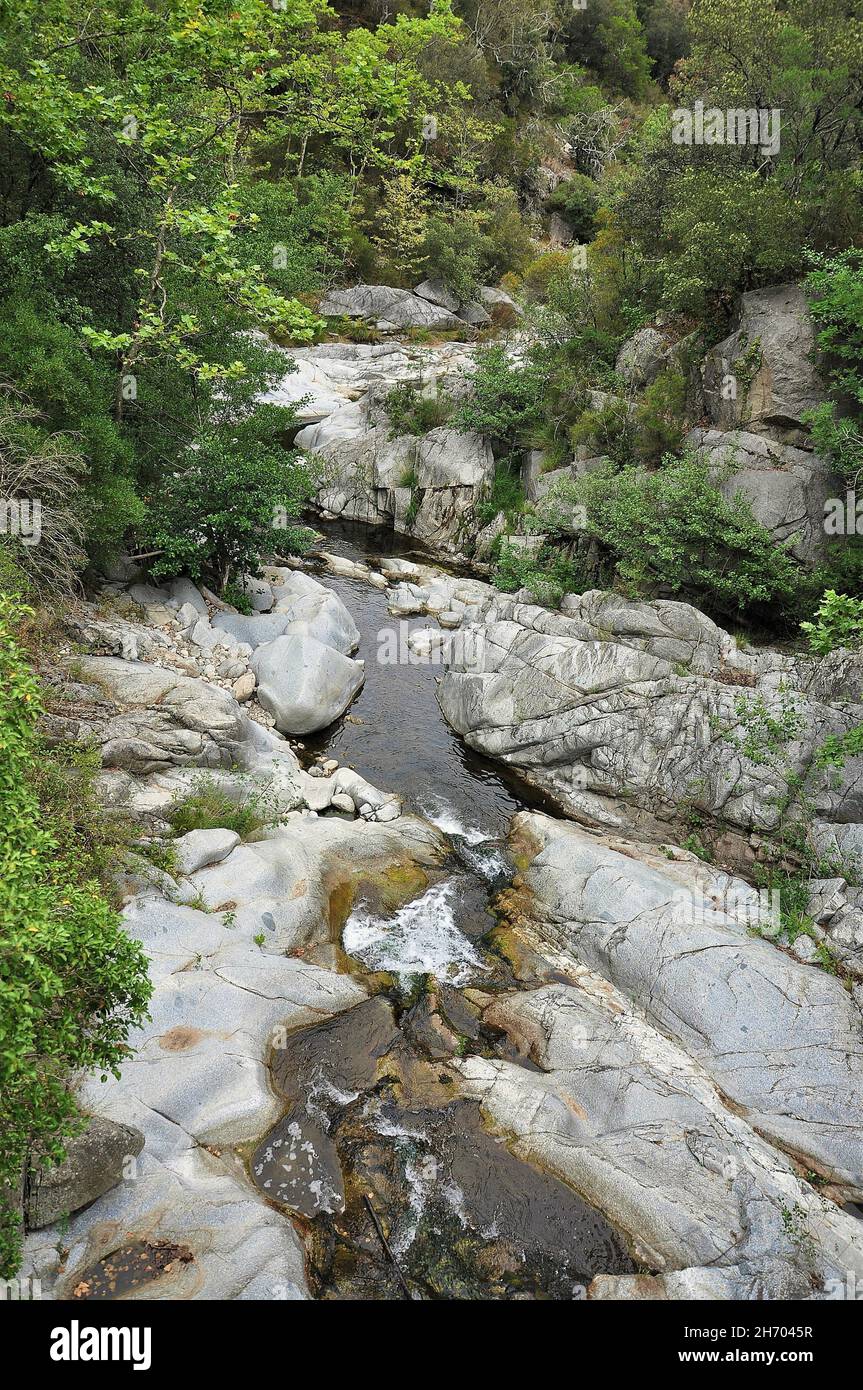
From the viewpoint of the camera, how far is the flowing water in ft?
25.5

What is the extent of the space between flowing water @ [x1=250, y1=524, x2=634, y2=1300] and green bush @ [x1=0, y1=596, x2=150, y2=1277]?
3394mm

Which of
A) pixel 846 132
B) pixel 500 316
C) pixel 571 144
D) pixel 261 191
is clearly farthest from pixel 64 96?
pixel 571 144

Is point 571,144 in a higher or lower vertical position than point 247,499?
higher

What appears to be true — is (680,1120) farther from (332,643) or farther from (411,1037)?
(332,643)

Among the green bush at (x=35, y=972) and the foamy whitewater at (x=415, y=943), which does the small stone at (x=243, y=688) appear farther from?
the green bush at (x=35, y=972)

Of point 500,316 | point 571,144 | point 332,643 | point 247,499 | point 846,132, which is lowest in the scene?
point 332,643

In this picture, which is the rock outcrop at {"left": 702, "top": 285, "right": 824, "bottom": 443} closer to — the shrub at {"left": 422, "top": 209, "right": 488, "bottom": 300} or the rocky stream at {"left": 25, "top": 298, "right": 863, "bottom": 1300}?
the rocky stream at {"left": 25, "top": 298, "right": 863, "bottom": 1300}

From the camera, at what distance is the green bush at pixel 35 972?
449cm

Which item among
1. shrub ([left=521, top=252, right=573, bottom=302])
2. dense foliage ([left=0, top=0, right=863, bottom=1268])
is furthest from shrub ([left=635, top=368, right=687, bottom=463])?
shrub ([left=521, top=252, right=573, bottom=302])

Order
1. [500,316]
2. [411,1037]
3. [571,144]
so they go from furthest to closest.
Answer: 1. [571,144]
2. [500,316]
3. [411,1037]

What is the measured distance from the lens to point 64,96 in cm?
1217

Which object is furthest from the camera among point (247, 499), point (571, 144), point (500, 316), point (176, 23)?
point (571, 144)

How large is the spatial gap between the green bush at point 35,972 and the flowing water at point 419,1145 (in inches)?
134

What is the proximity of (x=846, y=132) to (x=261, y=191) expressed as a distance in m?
16.2
